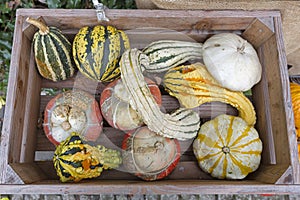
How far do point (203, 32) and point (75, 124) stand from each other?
58cm

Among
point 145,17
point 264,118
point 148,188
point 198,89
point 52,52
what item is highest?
point 145,17

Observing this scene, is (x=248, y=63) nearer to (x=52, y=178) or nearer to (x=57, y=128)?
(x=57, y=128)

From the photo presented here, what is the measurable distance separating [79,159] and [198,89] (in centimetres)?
48

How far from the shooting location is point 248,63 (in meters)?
1.20

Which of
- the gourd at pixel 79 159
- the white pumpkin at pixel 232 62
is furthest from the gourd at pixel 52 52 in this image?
the white pumpkin at pixel 232 62

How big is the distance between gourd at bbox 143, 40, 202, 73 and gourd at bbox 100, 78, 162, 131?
0.23 feet

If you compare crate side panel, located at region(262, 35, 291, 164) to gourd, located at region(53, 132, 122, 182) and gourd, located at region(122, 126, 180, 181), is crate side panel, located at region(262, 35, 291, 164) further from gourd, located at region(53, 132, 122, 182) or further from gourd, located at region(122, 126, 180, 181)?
gourd, located at region(53, 132, 122, 182)

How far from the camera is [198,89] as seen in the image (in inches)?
49.4

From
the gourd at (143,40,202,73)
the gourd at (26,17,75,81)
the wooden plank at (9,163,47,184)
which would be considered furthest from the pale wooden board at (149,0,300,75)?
the wooden plank at (9,163,47,184)

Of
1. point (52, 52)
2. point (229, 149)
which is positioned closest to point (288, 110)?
point (229, 149)

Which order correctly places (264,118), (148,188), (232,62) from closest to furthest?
1. (148,188)
2. (232,62)
3. (264,118)

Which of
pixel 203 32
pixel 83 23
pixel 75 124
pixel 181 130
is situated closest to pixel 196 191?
pixel 181 130

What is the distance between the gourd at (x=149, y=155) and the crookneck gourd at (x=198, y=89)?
17 centimetres

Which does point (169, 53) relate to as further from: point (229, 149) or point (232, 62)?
point (229, 149)
